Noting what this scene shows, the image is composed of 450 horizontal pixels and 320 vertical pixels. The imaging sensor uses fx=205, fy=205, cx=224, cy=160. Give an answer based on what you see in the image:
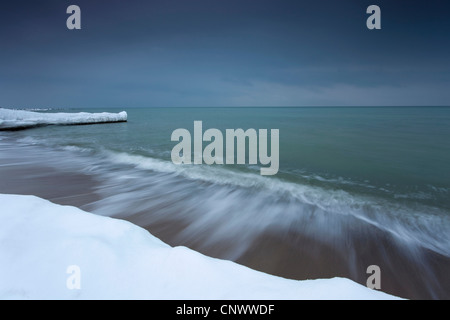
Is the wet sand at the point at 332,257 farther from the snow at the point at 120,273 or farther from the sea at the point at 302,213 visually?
the snow at the point at 120,273

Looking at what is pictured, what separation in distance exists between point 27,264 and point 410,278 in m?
3.19

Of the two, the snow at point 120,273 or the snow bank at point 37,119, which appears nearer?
the snow at point 120,273

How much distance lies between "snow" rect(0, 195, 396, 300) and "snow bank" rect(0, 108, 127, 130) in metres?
18.8

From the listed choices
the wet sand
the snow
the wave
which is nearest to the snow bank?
the wave

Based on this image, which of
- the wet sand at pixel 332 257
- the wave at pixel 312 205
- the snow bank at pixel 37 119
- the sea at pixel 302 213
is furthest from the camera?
the snow bank at pixel 37 119

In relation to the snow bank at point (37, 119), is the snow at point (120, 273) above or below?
below

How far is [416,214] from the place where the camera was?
3.20 metres

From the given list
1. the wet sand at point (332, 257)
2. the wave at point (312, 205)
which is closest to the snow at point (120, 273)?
the wet sand at point (332, 257)

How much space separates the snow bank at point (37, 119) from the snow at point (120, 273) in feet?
61.7

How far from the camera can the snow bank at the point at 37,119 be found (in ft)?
48.8

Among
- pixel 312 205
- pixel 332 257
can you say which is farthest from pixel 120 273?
pixel 312 205

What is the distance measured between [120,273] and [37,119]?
842 inches

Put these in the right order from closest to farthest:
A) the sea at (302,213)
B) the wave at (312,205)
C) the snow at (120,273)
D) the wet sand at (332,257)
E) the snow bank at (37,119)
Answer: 1. the snow at (120,273)
2. the wet sand at (332,257)
3. the sea at (302,213)
4. the wave at (312,205)
5. the snow bank at (37,119)

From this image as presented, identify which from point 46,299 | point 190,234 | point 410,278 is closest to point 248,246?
point 190,234
